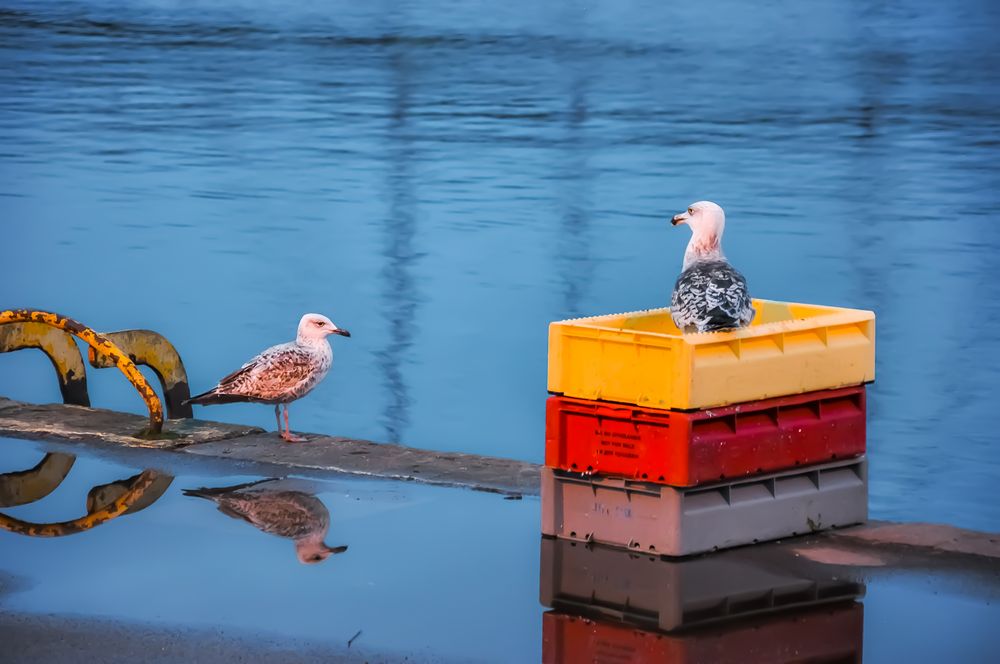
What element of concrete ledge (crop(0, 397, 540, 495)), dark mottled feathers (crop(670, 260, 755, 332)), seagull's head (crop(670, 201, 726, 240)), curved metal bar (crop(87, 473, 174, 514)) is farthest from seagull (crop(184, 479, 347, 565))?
seagull's head (crop(670, 201, 726, 240))

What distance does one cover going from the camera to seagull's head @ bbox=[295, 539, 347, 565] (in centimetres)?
887

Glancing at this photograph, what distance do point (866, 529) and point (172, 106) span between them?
2508 cm

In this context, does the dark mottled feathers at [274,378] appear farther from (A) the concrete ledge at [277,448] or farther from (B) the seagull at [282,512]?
(B) the seagull at [282,512]

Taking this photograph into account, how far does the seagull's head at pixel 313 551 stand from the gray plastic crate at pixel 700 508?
3.48 feet

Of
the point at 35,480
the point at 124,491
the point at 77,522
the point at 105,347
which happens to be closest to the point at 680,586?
the point at 77,522

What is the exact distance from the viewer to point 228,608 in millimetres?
8078

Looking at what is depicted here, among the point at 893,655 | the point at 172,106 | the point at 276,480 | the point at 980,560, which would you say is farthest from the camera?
the point at 172,106

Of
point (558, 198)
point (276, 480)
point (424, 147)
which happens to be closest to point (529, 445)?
Answer: point (276, 480)

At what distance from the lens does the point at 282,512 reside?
970 centimetres

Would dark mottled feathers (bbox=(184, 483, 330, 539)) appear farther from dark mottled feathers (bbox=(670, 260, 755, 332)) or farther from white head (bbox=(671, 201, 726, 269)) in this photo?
white head (bbox=(671, 201, 726, 269))

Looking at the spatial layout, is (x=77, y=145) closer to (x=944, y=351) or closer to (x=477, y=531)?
(x=944, y=351)

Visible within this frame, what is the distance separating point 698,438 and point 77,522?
334 cm

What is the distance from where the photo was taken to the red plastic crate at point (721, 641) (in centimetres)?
754

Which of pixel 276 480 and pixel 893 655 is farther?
pixel 276 480
